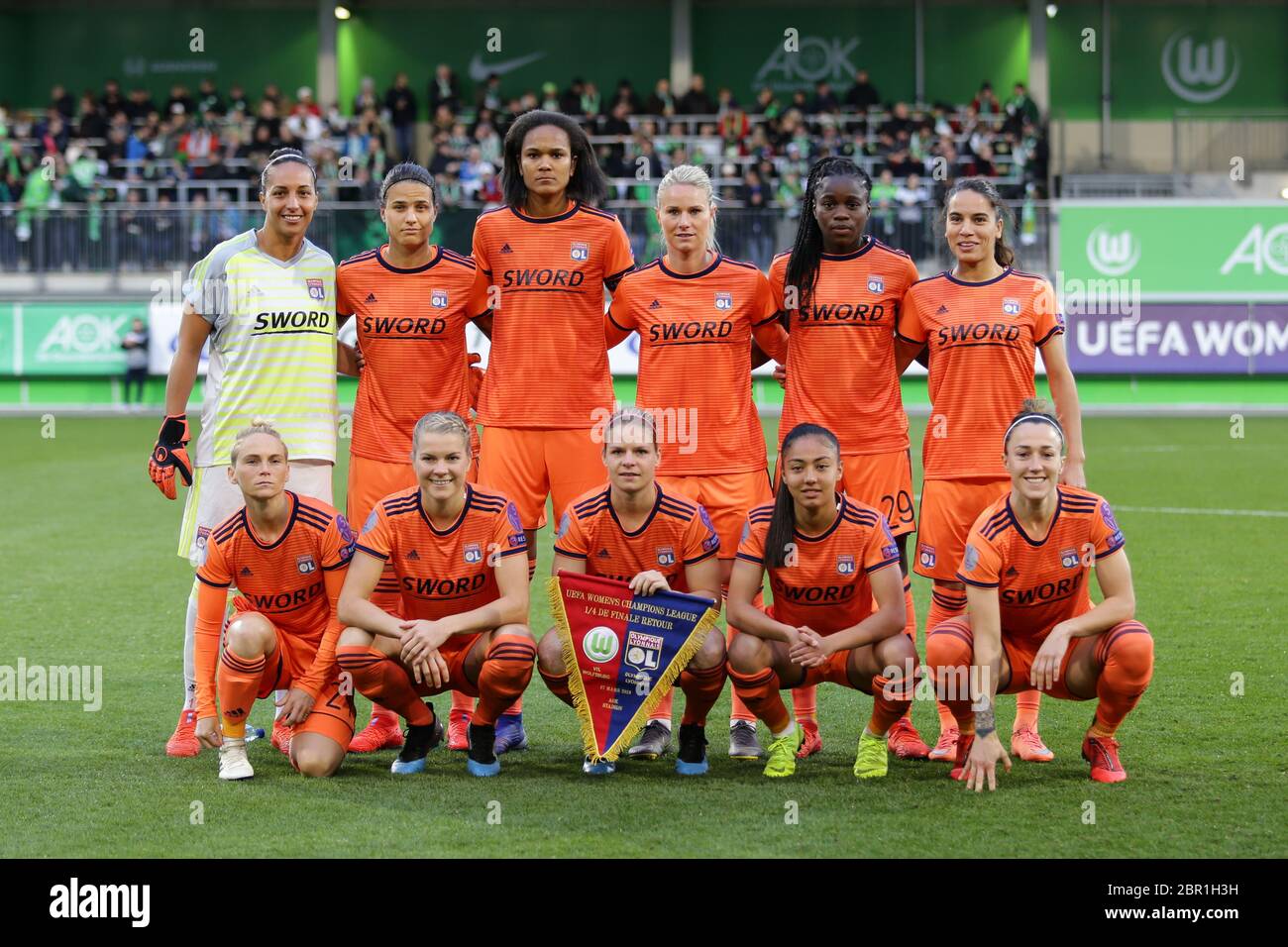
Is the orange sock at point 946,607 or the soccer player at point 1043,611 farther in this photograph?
the orange sock at point 946,607

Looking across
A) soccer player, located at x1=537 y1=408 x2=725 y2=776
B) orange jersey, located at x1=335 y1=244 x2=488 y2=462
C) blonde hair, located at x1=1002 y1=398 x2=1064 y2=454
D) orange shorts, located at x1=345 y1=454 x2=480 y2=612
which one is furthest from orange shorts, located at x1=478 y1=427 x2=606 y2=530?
blonde hair, located at x1=1002 y1=398 x2=1064 y2=454

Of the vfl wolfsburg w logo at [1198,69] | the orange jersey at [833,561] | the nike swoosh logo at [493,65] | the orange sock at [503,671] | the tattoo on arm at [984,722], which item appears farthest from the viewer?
the nike swoosh logo at [493,65]

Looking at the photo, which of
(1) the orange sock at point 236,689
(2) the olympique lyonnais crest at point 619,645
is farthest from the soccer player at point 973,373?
(1) the orange sock at point 236,689

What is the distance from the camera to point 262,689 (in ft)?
17.5

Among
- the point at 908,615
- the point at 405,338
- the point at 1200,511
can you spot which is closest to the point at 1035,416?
the point at 908,615

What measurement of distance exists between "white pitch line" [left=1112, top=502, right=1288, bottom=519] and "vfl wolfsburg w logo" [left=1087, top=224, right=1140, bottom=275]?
382 inches

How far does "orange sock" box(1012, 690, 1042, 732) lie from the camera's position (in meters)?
5.47

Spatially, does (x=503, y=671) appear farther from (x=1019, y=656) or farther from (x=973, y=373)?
(x=973, y=373)

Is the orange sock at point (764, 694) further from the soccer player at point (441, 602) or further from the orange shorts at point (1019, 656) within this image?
the soccer player at point (441, 602)

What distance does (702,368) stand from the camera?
562 cm

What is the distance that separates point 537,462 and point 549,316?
535mm

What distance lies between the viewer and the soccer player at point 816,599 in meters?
5.09

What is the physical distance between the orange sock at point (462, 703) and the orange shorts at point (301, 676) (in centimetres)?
56

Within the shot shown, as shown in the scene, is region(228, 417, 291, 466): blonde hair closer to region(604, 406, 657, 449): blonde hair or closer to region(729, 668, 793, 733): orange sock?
region(604, 406, 657, 449): blonde hair
